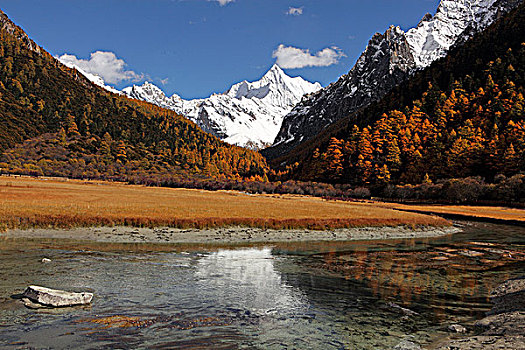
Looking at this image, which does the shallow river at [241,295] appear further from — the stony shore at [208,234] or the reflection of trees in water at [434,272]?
the stony shore at [208,234]

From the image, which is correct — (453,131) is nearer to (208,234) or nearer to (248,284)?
(208,234)

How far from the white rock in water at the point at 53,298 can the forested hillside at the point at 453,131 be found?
12364 centimetres

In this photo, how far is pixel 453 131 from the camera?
132 meters

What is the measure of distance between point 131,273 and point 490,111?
15384 centimetres

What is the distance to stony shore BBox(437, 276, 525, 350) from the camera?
1084cm

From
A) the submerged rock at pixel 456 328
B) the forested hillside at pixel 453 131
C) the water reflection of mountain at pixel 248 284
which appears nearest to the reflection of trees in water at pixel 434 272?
the submerged rock at pixel 456 328

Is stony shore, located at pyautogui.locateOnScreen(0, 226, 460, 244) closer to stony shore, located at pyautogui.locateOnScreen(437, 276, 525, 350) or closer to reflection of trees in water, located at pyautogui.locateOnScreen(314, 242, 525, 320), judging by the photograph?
reflection of trees in water, located at pyautogui.locateOnScreen(314, 242, 525, 320)

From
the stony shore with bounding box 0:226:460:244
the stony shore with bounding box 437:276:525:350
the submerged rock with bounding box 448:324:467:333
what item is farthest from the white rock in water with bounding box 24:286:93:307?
the stony shore with bounding box 0:226:460:244

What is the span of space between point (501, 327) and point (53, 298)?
56.7ft

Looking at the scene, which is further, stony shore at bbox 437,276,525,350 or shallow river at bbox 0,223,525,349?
shallow river at bbox 0,223,525,349

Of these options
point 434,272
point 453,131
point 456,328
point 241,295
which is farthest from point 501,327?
point 453,131

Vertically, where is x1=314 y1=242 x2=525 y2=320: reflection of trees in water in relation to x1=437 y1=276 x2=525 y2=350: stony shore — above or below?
below

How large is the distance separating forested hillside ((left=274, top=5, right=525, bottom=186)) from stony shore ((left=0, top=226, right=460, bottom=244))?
87935 millimetres

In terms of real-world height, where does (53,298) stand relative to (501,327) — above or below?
above
